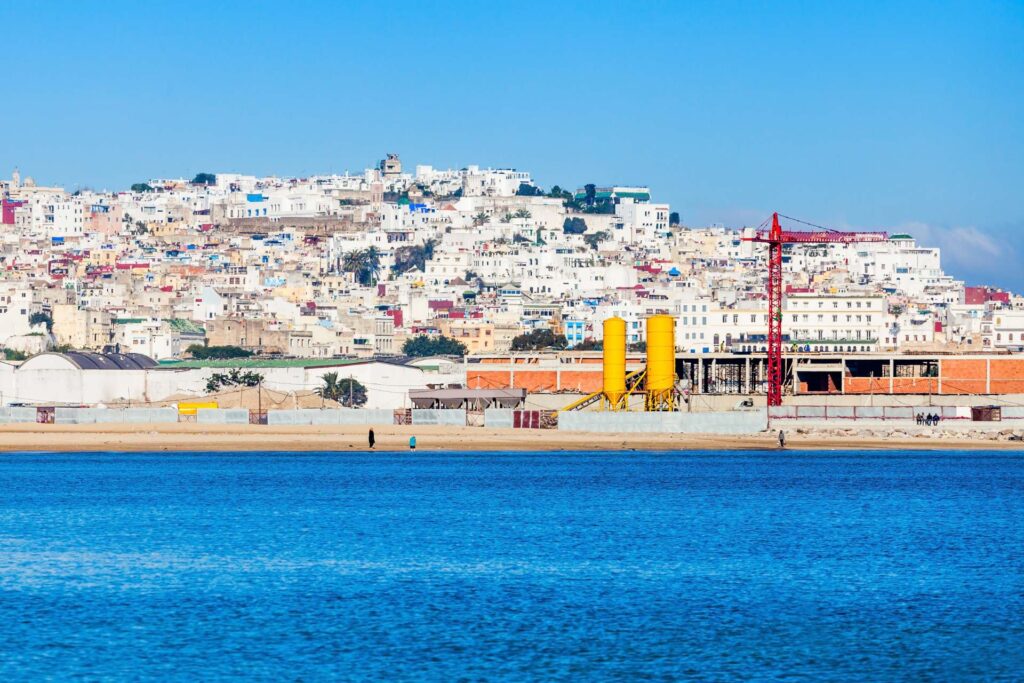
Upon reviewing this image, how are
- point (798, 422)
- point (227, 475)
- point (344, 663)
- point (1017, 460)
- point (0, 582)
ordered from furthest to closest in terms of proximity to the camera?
point (798, 422) < point (1017, 460) < point (227, 475) < point (0, 582) < point (344, 663)

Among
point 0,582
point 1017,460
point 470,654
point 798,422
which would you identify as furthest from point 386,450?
point 470,654

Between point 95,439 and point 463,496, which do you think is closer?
point 463,496

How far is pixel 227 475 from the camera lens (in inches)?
2463

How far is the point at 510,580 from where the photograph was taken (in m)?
35.2

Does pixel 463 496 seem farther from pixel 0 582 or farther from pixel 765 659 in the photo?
pixel 765 659

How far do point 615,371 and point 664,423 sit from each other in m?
7.26

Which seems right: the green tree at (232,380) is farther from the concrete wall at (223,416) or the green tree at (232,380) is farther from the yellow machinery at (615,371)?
the yellow machinery at (615,371)

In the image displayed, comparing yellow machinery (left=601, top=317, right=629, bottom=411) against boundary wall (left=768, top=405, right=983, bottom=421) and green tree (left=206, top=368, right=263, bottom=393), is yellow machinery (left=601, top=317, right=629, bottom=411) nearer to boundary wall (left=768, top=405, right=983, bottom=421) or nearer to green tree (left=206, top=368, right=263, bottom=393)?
boundary wall (left=768, top=405, right=983, bottom=421)

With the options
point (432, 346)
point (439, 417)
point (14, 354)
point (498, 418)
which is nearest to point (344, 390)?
point (439, 417)

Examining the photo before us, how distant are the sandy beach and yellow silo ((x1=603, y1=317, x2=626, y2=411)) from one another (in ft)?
23.2

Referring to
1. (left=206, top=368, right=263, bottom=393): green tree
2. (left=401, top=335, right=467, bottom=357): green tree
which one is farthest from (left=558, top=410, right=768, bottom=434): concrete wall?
(left=401, top=335, right=467, bottom=357): green tree

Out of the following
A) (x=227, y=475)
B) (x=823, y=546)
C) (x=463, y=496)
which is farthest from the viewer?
(x=227, y=475)

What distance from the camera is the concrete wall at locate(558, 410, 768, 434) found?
263 ft

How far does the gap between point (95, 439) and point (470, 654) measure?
51.8 m
